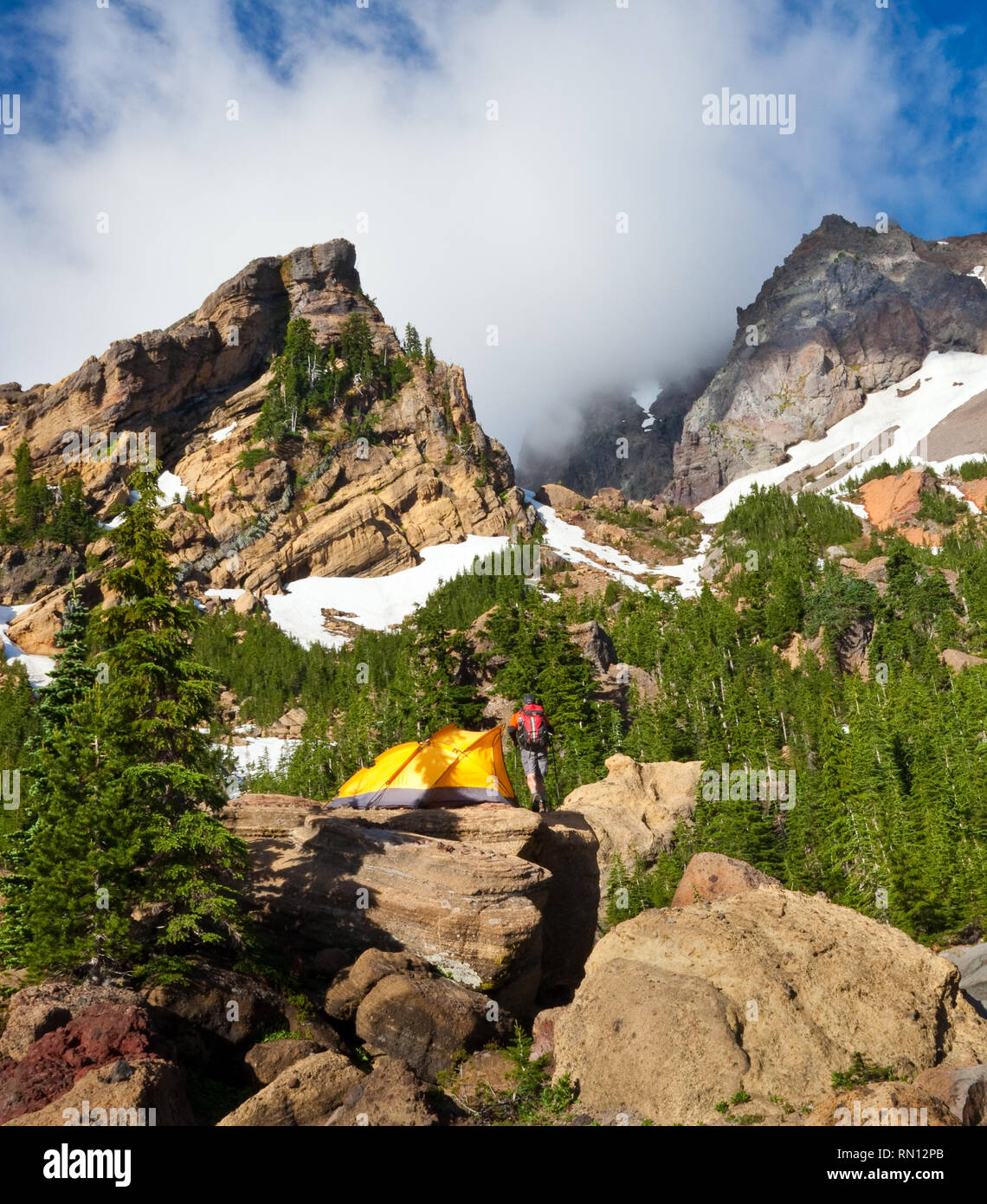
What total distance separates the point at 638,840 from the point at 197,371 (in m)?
150

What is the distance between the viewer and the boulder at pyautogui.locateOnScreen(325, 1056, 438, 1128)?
10211mm

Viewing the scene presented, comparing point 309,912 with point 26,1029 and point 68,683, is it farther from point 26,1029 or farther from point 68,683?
point 68,683

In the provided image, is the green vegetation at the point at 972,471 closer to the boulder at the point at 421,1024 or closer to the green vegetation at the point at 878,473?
the green vegetation at the point at 878,473

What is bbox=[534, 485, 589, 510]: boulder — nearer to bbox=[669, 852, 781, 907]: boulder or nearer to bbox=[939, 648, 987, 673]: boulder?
bbox=[939, 648, 987, 673]: boulder

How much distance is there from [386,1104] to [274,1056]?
11.1 feet

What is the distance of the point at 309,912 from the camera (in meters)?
16.7

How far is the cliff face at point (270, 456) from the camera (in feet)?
422

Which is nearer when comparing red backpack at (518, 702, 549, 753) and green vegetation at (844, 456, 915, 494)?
red backpack at (518, 702, 549, 753)

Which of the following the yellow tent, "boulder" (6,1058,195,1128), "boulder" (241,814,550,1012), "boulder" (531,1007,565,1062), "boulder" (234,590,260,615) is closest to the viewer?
"boulder" (6,1058,195,1128)

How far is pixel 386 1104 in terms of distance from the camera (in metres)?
10.4

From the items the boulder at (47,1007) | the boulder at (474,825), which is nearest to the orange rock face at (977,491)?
the boulder at (474,825)

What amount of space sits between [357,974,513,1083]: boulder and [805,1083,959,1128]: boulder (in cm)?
651

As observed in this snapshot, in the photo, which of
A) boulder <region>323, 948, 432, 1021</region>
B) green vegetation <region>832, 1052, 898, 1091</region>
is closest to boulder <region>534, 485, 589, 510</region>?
boulder <region>323, 948, 432, 1021</region>

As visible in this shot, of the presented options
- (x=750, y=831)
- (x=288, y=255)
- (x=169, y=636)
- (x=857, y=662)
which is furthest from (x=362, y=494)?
(x=169, y=636)
